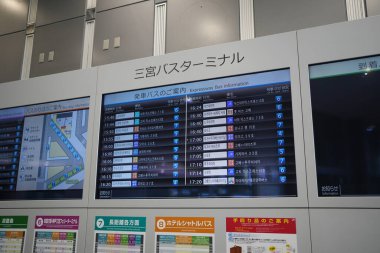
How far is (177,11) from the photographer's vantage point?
79.2 inches

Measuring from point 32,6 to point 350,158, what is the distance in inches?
89.9

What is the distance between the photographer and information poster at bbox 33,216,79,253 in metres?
1.80

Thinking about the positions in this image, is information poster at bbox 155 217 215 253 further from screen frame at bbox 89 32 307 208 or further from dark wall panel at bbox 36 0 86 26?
dark wall panel at bbox 36 0 86 26

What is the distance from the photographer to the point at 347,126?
1.41 metres

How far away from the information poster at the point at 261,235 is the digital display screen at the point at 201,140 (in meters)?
0.11

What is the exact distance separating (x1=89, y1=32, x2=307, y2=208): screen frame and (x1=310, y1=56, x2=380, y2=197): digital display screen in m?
0.08

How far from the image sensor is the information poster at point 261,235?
141 centimetres

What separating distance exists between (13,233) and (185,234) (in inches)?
40.6

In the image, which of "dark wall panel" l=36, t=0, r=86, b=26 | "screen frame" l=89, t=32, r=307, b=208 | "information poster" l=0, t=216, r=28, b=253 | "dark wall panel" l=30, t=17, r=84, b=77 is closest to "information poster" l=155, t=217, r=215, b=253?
"screen frame" l=89, t=32, r=307, b=208

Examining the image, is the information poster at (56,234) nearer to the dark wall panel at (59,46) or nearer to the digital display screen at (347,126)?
the dark wall panel at (59,46)

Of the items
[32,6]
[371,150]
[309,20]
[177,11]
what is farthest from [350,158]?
[32,6]

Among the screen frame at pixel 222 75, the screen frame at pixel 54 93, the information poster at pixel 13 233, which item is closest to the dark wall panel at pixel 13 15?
the screen frame at pixel 54 93

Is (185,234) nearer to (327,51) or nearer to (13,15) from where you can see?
(327,51)

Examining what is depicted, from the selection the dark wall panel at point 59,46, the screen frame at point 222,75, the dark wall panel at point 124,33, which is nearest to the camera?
the screen frame at point 222,75
